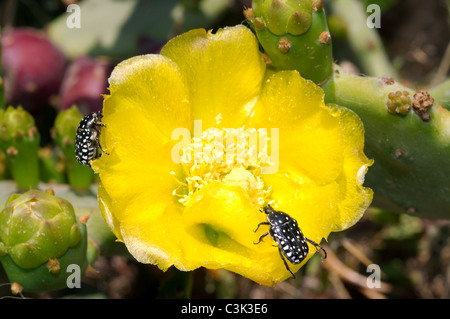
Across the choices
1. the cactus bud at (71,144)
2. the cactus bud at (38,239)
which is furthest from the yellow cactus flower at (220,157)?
the cactus bud at (71,144)

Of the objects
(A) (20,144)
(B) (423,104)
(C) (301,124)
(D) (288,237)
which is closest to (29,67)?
(A) (20,144)

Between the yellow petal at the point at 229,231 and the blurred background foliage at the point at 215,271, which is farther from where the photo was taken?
the blurred background foliage at the point at 215,271

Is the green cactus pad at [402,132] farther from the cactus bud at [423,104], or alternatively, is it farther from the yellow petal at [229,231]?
the yellow petal at [229,231]

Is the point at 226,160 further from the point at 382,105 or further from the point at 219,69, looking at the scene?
the point at 382,105

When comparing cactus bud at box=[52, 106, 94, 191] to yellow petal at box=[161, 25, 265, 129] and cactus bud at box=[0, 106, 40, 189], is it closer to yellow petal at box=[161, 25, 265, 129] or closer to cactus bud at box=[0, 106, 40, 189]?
cactus bud at box=[0, 106, 40, 189]

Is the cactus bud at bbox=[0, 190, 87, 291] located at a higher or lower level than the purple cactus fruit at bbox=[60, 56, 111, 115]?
higher

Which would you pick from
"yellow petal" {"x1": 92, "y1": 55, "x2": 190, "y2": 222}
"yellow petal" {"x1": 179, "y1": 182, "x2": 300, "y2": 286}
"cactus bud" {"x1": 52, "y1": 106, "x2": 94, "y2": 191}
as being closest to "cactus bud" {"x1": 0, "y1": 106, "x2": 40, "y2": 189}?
"cactus bud" {"x1": 52, "y1": 106, "x2": 94, "y2": 191}
